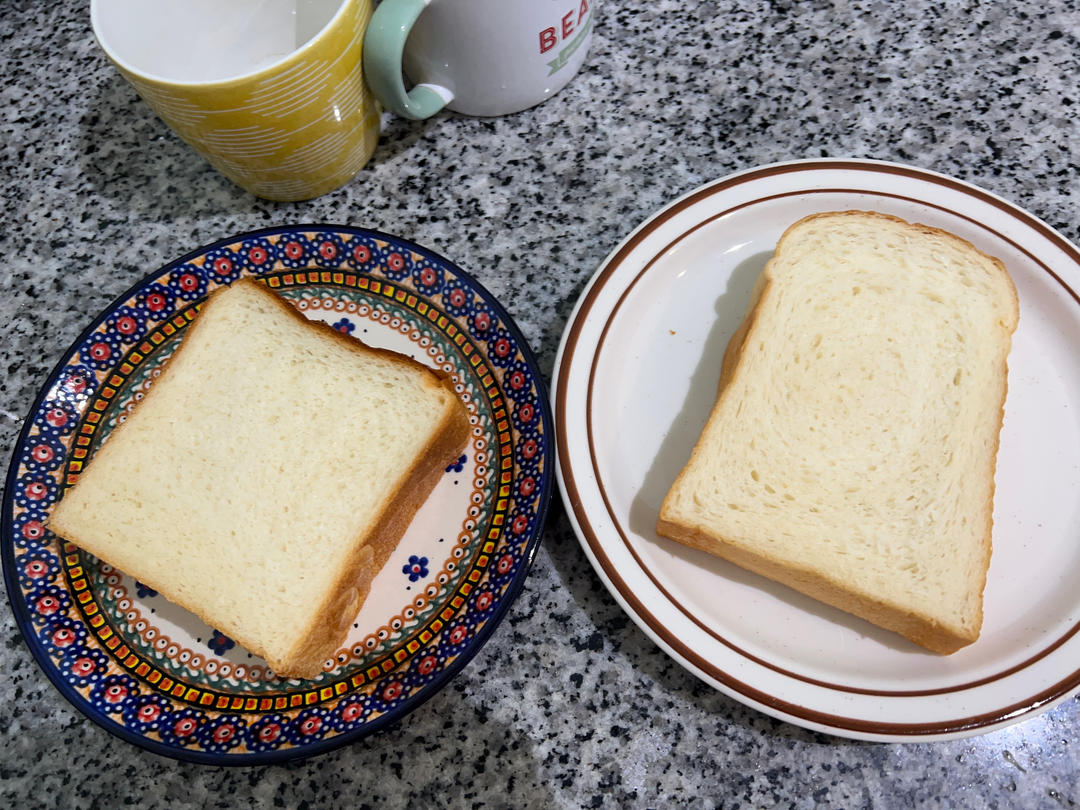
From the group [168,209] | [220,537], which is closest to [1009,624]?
[220,537]

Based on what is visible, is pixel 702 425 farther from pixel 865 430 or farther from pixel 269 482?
pixel 269 482

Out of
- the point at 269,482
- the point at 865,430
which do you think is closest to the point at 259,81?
the point at 269,482

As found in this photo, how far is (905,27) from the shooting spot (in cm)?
146

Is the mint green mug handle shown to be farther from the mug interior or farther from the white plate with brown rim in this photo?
the white plate with brown rim

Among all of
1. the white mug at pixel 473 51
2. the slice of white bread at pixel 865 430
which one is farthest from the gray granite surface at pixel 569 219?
the slice of white bread at pixel 865 430

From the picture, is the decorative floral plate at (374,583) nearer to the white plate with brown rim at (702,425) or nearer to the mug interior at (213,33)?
the white plate with brown rim at (702,425)

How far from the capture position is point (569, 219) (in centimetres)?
134

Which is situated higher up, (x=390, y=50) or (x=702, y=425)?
(x=390, y=50)

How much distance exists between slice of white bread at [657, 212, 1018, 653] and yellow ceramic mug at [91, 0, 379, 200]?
0.71 metres

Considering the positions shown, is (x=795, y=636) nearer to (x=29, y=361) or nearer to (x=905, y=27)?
(x=905, y=27)

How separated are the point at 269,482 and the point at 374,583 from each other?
0.69ft

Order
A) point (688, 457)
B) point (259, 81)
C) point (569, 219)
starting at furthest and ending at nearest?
point (569, 219) < point (688, 457) < point (259, 81)

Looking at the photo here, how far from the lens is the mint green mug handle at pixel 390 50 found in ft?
3.37

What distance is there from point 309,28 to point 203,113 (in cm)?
32
